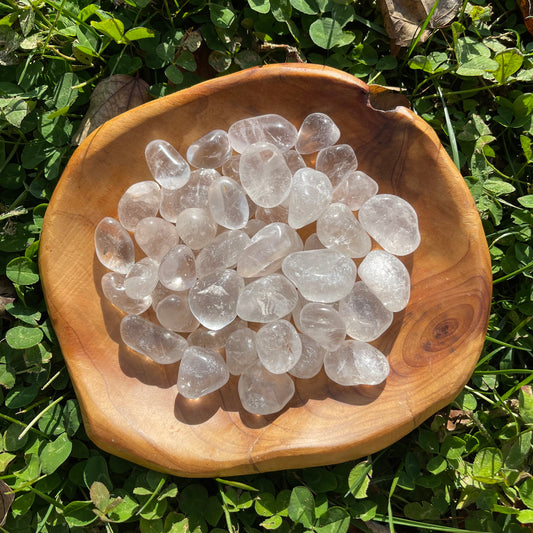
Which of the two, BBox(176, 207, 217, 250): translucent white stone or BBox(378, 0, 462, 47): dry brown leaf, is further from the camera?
BBox(378, 0, 462, 47): dry brown leaf

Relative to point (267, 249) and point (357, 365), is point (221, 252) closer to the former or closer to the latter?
point (267, 249)

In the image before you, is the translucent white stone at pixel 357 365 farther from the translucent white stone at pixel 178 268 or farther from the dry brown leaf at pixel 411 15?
the dry brown leaf at pixel 411 15

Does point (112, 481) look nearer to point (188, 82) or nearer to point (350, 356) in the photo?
point (350, 356)

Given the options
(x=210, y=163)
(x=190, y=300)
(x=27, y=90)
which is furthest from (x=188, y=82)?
(x=190, y=300)

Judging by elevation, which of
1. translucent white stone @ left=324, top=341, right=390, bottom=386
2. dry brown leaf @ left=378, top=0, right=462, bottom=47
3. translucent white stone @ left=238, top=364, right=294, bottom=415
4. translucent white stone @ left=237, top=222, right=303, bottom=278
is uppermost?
dry brown leaf @ left=378, top=0, right=462, bottom=47

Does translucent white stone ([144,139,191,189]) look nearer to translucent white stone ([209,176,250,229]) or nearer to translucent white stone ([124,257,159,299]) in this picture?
translucent white stone ([209,176,250,229])

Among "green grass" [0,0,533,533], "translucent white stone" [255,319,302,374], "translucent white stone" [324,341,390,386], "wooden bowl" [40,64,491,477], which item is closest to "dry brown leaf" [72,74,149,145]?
"green grass" [0,0,533,533]

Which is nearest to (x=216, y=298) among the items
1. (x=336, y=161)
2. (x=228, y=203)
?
(x=228, y=203)

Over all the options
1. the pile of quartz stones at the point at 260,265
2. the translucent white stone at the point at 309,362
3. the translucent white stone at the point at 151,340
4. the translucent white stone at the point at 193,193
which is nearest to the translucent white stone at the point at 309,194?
the pile of quartz stones at the point at 260,265
